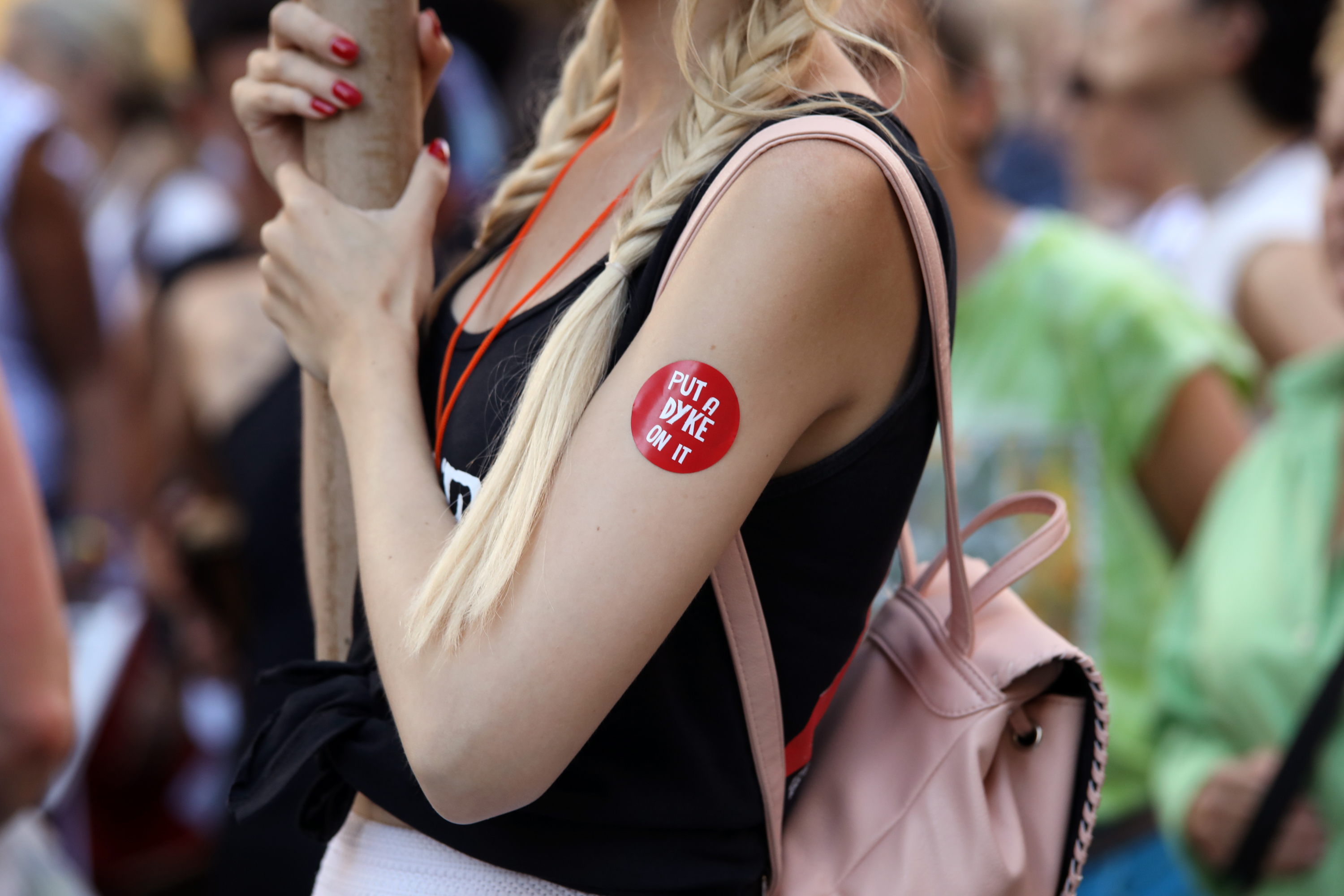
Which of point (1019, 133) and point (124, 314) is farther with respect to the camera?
point (1019, 133)

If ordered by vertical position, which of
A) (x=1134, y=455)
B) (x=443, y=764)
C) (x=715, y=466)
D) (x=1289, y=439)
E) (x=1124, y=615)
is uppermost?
(x=715, y=466)

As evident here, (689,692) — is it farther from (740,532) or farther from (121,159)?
(121,159)

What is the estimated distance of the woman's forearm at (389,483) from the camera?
1055mm

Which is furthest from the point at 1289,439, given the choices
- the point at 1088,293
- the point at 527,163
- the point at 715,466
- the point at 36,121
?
the point at 36,121

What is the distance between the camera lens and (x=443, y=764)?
39.3 inches

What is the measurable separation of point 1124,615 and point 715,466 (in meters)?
1.86

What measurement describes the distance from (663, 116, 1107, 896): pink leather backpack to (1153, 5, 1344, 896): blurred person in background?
1009 mm

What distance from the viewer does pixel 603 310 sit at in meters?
1.05

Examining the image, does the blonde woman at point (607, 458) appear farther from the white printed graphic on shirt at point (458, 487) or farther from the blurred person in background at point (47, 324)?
the blurred person in background at point (47, 324)

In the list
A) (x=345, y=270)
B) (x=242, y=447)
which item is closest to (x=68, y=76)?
(x=242, y=447)

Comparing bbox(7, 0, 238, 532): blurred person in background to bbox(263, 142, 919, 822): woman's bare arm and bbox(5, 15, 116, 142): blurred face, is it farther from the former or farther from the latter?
bbox(263, 142, 919, 822): woman's bare arm

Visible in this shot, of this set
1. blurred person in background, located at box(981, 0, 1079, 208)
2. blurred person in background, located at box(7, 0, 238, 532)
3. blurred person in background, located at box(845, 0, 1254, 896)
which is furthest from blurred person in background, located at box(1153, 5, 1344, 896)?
blurred person in background, located at box(7, 0, 238, 532)

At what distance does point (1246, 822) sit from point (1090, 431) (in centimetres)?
79

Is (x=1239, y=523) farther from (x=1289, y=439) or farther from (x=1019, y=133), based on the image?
(x=1019, y=133)
